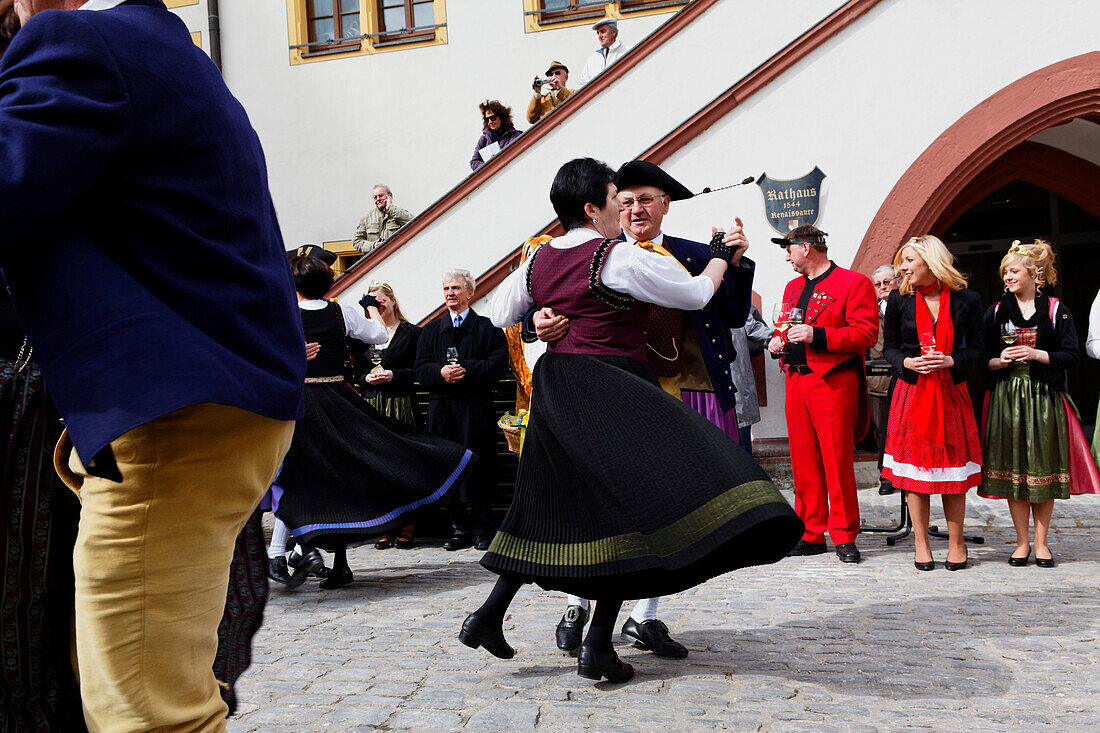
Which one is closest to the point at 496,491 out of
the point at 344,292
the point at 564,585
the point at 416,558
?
the point at 416,558

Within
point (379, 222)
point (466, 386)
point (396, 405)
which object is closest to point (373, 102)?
point (379, 222)

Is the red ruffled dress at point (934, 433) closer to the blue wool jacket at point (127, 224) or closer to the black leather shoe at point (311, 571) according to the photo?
the black leather shoe at point (311, 571)

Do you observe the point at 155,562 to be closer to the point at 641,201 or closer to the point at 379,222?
the point at 641,201

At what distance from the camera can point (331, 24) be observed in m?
15.9

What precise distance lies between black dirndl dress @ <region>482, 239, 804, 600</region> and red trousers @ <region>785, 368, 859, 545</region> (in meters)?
3.13

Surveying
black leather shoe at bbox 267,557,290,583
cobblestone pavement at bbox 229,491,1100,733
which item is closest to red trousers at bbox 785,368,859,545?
cobblestone pavement at bbox 229,491,1100,733

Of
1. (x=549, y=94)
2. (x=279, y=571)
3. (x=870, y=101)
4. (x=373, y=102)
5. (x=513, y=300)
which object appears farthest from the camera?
(x=373, y=102)

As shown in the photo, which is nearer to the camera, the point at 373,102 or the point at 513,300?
the point at 513,300

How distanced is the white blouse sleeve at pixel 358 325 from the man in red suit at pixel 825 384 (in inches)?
107

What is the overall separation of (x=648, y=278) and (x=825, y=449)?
3340 mm

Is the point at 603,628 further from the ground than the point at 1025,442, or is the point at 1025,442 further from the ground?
the point at 1025,442

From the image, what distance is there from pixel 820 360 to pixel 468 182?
5.08 m

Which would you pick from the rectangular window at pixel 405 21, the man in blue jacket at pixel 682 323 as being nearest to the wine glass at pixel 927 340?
the man in blue jacket at pixel 682 323

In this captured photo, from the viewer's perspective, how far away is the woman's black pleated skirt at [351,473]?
6.12m
